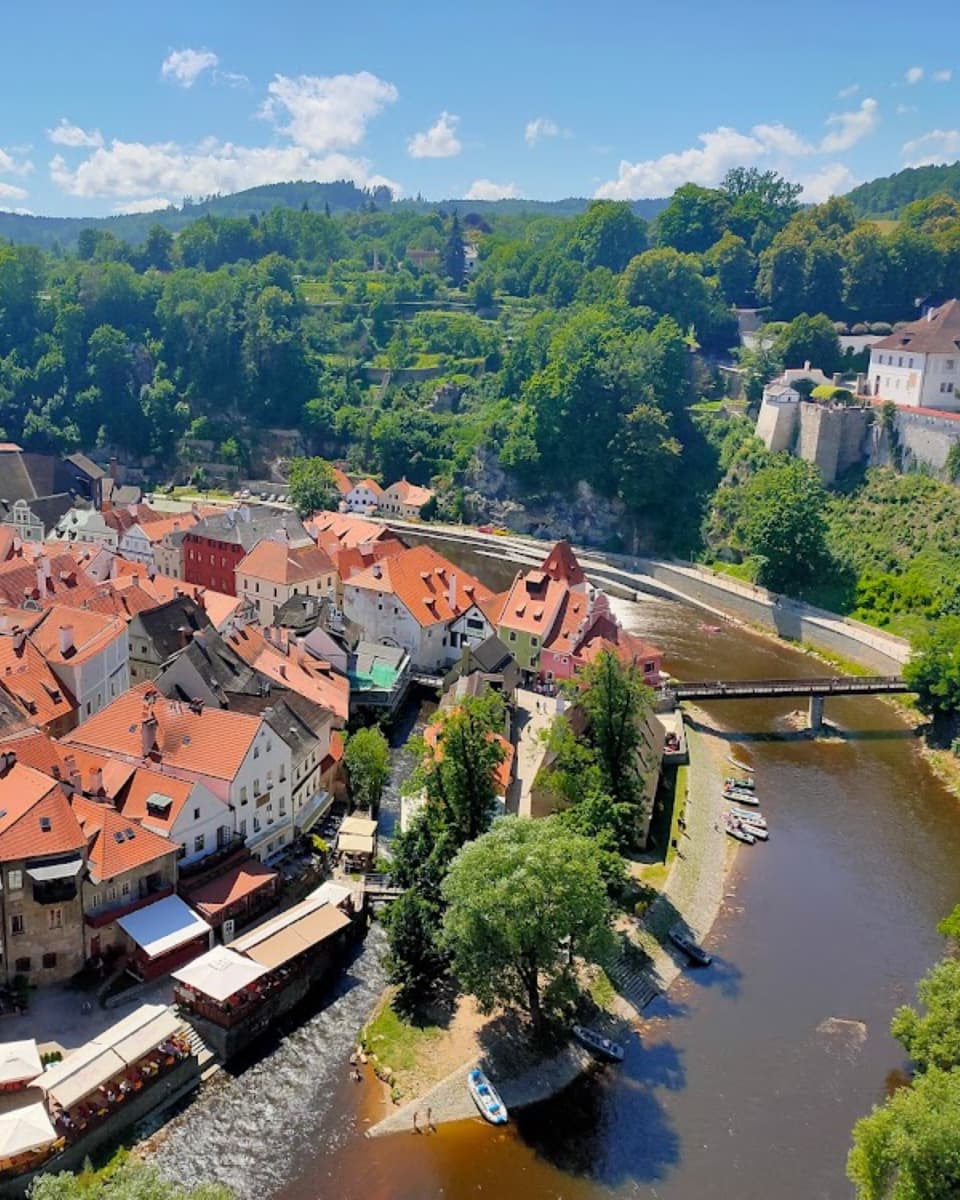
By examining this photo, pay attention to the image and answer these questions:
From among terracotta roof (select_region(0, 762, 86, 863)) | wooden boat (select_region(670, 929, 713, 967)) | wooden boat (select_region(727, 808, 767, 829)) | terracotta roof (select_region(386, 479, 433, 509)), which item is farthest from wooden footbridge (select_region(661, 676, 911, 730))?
terracotta roof (select_region(386, 479, 433, 509))

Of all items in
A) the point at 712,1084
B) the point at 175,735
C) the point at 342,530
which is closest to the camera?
the point at 712,1084

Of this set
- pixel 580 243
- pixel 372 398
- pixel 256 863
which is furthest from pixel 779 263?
pixel 256 863

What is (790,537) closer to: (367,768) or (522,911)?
(367,768)

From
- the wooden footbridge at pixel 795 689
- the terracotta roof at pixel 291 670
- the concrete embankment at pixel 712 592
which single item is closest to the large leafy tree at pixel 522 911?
the terracotta roof at pixel 291 670

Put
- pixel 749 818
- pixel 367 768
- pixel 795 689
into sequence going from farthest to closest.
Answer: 1. pixel 795 689
2. pixel 749 818
3. pixel 367 768

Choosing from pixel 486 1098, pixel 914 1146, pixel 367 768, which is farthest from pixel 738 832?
pixel 914 1146
